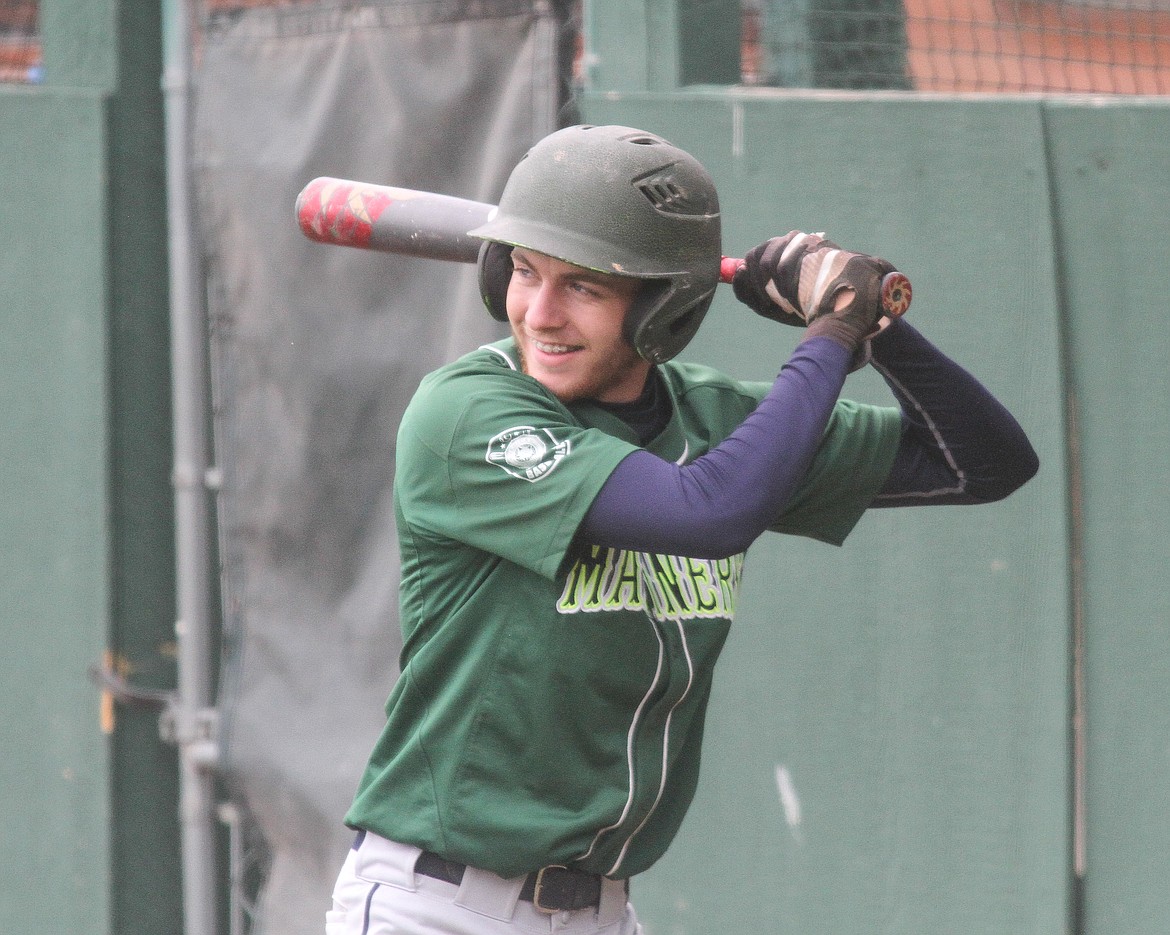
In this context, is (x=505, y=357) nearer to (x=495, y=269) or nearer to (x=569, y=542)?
(x=495, y=269)

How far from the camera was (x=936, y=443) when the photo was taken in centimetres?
269

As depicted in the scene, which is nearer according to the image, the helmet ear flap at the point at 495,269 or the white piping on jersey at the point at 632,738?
Answer: the white piping on jersey at the point at 632,738

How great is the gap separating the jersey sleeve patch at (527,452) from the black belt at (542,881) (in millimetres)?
613

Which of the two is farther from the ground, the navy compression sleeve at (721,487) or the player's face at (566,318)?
the player's face at (566,318)

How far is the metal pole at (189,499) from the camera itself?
4270 mm

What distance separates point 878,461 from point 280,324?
6.50ft

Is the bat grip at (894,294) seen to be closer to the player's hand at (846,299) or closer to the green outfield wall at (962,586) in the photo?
the player's hand at (846,299)

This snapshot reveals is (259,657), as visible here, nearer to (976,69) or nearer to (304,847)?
(304,847)

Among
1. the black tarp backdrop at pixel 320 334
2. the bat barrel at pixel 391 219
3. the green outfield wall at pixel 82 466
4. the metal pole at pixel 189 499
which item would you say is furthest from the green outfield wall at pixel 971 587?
the green outfield wall at pixel 82 466

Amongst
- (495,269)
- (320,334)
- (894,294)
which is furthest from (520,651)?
(320,334)

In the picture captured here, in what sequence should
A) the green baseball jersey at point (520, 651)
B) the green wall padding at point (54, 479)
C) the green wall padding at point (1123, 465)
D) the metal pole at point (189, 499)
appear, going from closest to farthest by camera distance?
1. the green baseball jersey at point (520, 651)
2. the green wall padding at point (1123, 465)
3. the metal pole at point (189, 499)
4. the green wall padding at point (54, 479)

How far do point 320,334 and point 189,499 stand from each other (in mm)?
A: 642

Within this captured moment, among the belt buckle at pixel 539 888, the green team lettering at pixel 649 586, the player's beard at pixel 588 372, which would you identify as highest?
the player's beard at pixel 588 372

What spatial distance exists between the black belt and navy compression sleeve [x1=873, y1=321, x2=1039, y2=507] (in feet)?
2.85
